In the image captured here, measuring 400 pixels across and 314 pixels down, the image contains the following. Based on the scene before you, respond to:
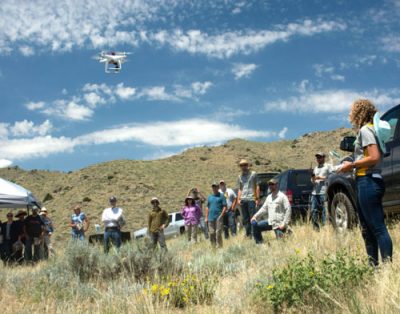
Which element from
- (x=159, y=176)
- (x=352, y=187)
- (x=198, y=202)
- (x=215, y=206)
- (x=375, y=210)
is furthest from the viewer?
(x=159, y=176)

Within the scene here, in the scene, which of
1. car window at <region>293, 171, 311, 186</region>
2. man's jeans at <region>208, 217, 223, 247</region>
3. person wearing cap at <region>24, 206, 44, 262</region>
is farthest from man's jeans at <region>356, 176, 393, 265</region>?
person wearing cap at <region>24, 206, 44, 262</region>

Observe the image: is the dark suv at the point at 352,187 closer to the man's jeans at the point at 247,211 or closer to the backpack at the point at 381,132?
the backpack at the point at 381,132

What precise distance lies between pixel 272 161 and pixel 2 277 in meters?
56.9

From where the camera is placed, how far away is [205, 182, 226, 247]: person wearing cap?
11609 millimetres

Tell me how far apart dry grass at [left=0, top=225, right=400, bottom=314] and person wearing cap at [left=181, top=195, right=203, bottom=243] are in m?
5.21

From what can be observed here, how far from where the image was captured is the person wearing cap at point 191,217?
14805 millimetres

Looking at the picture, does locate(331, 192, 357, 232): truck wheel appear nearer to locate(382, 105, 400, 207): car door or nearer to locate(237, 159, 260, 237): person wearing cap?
locate(382, 105, 400, 207): car door

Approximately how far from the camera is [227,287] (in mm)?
6250

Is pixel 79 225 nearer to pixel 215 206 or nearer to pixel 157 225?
pixel 157 225

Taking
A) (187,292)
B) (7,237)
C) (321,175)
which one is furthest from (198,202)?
(187,292)

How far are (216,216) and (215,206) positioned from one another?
278mm

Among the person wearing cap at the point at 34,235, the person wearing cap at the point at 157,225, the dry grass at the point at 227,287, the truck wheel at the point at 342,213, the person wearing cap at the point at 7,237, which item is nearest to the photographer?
the dry grass at the point at 227,287

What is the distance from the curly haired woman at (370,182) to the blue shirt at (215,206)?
275 inches

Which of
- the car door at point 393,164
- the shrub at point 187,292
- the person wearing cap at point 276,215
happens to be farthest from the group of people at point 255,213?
the shrub at point 187,292
